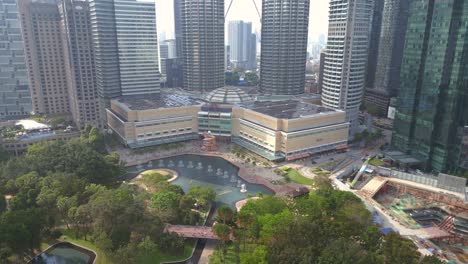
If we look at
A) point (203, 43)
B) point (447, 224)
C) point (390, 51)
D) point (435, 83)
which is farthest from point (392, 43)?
point (447, 224)

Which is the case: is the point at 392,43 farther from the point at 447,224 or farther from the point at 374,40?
the point at 447,224

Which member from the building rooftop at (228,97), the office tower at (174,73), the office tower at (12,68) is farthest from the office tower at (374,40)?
the office tower at (12,68)

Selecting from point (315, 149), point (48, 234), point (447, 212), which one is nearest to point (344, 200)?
point (447, 212)

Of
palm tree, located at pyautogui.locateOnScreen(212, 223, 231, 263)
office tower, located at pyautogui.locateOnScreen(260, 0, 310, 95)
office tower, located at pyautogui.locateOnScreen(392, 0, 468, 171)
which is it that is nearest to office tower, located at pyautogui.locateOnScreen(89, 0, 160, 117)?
office tower, located at pyautogui.locateOnScreen(260, 0, 310, 95)

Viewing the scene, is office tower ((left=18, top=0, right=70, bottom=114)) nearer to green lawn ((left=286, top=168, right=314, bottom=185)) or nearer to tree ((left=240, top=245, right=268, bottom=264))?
green lawn ((left=286, top=168, right=314, bottom=185))

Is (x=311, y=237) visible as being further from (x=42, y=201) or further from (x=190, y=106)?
(x=190, y=106)
